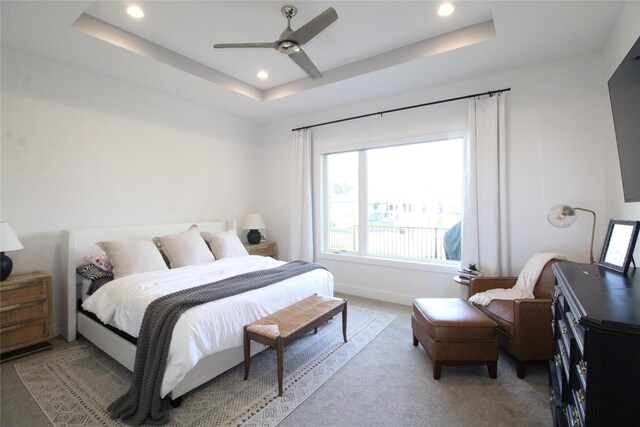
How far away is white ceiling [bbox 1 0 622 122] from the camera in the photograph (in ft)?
7.93

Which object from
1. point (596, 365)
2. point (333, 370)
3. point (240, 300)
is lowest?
point (333, 370)

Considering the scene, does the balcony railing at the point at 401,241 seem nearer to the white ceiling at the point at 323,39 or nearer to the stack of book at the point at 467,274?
the stack of book at the point at 467,274

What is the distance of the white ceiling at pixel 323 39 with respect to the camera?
242 cm

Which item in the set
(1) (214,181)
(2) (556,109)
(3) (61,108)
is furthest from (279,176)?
(2) (556,109)

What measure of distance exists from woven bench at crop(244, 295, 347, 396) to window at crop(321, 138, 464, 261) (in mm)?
1873

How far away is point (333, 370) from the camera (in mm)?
2396

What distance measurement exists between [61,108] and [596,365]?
4482mm

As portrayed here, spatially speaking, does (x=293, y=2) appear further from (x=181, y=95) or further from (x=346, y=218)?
(x=346, y=218)

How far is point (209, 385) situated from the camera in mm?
2191

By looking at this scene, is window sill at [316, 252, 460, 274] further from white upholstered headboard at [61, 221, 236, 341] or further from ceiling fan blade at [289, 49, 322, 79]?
white upholstered headboard at [61, 221, 236, 341]

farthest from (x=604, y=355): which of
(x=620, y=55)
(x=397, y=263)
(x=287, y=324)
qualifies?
(x=397, y=263)

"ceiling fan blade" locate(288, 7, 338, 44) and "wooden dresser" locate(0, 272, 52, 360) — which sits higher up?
"ceiling fan blade" locate(288, 7, 338, 44)

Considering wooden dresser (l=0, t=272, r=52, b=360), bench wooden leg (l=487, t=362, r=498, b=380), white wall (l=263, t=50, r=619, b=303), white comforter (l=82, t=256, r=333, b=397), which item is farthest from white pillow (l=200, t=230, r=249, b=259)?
bench wooden leg (l=487, t=362, r=498, b=380)

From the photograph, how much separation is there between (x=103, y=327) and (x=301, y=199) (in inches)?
118
